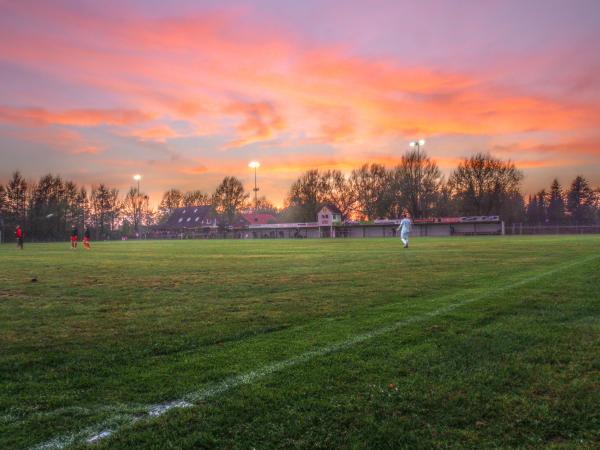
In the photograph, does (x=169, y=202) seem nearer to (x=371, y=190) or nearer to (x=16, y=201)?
(x=16, y=201)

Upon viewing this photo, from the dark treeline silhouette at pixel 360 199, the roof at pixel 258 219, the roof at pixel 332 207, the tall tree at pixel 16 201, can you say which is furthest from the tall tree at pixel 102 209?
the roof at pixel 332 207

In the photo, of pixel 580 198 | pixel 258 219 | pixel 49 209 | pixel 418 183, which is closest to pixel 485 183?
pixel 418 183

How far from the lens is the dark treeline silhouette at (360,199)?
79500 mm

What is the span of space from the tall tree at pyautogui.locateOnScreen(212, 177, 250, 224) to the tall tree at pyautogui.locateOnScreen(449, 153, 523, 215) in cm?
5138

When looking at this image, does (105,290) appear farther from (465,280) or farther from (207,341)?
(465,280)

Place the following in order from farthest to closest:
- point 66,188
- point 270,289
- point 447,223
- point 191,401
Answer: point 66,188 < point 447,223 < point 270,289 < point 191,401

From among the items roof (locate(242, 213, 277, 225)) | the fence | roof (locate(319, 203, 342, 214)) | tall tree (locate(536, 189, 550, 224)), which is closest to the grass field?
the fence

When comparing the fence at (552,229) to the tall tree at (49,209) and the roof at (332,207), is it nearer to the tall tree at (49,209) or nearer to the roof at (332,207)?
the roof at (332,207)

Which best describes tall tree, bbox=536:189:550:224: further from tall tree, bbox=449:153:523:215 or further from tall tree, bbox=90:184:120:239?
tall tree, bbox=90:184:120:239

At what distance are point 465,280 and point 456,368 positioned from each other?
741 centimetres

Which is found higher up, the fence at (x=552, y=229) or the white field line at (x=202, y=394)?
the white field line at (x=202, y=394)

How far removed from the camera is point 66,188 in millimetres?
97125

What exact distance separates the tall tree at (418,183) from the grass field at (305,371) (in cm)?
7623

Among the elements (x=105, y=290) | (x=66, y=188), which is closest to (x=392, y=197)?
(x=66, y=188)
